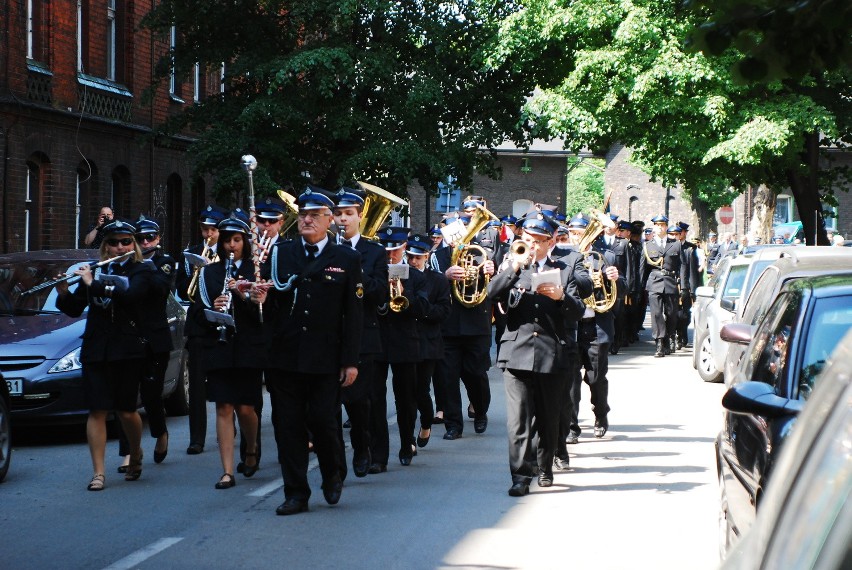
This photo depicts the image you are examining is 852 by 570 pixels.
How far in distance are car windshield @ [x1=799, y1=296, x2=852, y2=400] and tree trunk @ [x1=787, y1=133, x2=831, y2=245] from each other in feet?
87.1

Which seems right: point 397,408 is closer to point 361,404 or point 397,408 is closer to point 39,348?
point 361,404

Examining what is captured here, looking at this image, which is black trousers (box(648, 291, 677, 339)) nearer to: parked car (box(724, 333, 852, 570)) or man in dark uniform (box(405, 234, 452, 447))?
man in dark uniform (box(405, 234, 452, 447))

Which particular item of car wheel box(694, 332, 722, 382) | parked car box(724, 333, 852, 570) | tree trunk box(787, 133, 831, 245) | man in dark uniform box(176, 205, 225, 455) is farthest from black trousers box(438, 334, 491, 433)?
tree trunk box(787, 133, 831, 245)

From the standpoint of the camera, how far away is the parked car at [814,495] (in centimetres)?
199

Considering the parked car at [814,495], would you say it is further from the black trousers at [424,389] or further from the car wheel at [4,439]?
the black trousers at [424,389]

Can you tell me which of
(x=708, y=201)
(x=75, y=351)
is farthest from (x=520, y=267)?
(x=708, y=201)

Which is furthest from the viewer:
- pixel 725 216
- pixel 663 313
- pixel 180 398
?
pixel 725 216

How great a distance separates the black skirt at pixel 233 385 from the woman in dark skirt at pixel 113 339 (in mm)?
535

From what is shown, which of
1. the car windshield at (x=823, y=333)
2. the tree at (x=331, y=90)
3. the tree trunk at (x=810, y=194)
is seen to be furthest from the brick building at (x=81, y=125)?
the car windshield at (x=823, y=333)

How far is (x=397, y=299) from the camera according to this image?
36.8 ft

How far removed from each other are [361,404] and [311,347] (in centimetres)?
157

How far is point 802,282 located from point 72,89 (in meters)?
21.3

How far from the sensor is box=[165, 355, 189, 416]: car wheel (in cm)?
1427

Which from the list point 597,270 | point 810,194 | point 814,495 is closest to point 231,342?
point 597,270
